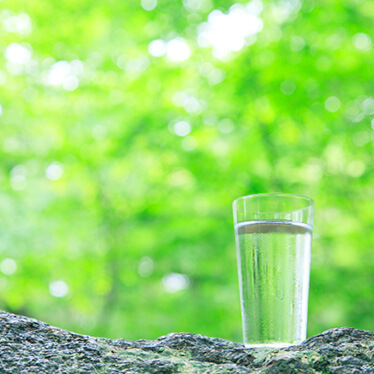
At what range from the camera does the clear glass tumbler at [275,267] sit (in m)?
1.22

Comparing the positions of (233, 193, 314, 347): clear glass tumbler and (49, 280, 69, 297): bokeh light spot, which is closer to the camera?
(233, 193, 314, 347): clear glass tumbler

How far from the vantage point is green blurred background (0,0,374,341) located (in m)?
6.05

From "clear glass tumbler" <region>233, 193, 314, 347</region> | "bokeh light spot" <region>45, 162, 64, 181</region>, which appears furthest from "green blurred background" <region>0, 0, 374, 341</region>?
"clear glass tumbler" <region>233, 193, 314, 347</region>

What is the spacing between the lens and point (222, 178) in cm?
638

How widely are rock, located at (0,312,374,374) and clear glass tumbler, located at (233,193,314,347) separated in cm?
13

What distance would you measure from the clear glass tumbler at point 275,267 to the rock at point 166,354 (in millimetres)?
135

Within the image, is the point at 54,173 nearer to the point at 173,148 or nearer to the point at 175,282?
the point at 173,148

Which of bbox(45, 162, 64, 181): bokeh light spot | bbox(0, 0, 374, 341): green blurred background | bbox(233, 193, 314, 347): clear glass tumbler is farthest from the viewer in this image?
bbox(45, 162, 64, 181): bokeh light spot

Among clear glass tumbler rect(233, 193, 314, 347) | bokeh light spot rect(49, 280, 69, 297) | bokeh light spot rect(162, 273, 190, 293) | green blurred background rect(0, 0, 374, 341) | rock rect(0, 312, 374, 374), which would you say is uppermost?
green blurred background rect(0, 0, 374, 341)

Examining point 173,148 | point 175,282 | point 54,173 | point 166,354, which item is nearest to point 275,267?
point 166,354

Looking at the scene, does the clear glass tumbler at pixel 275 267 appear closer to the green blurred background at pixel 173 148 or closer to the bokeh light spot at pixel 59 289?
the green blurred background at pixel 173 148

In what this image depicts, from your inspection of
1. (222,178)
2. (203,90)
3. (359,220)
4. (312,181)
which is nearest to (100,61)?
(203,90)

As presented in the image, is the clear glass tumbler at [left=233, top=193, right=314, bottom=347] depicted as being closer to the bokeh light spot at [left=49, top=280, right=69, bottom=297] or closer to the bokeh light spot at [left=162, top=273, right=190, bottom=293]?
the bokeh light spot at [left=162, top=273, right=190, bottom=293]

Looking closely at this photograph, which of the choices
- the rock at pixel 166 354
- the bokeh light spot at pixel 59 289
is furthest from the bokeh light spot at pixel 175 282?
the rock at pixel 166 354
